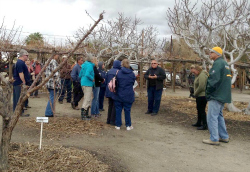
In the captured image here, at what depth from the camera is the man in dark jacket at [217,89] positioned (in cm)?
530

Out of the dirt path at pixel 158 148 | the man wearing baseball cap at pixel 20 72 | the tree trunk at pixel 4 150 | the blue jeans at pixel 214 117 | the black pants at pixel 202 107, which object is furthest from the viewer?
the man wearing baseball cap at pixel 20 72

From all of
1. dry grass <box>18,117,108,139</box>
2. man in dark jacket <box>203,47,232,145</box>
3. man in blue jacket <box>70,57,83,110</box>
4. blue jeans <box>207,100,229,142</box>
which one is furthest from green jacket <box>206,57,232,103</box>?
man in blue jacket <box>70,57,83,110</box>

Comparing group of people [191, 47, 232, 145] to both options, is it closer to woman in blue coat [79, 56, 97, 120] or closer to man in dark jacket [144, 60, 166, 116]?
man in dark jacket [144, 60, 166, 116]

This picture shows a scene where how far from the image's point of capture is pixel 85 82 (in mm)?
6836

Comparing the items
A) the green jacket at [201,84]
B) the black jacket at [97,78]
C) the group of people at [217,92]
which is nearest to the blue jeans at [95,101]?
the black jacket at [97,78]

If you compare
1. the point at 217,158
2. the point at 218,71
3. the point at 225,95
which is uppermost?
the point at 218,71

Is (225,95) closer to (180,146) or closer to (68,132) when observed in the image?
(180,146)

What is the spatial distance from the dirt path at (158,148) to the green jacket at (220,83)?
1.08 metres

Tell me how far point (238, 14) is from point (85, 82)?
512 cm

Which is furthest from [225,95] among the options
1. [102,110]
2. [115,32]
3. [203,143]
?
[115,32]

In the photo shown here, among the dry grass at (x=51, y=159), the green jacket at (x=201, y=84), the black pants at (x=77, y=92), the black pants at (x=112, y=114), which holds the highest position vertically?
the green jacket at (x=201, y=84)

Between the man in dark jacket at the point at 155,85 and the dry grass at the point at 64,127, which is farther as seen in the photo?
the man in dark jacket at the point at 155,85

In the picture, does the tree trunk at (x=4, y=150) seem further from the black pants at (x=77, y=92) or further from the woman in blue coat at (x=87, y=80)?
the black pants at (x=77, y=92)

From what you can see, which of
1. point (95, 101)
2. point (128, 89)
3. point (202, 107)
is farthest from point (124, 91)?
point (202, 107)
